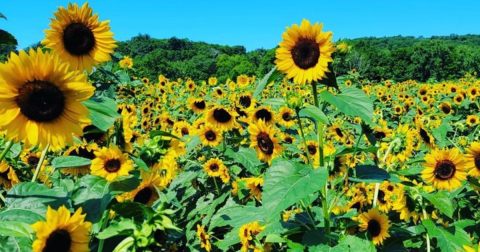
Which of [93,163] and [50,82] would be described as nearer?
[50,82]

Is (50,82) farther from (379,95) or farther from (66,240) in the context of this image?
(379,95)

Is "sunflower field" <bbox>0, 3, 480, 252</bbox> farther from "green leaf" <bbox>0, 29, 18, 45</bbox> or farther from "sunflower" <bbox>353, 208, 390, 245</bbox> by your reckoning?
"green leaf" <bbox>0, 29, 18, 45</bbox>

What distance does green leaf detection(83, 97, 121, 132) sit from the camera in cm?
112

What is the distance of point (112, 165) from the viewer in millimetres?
1592

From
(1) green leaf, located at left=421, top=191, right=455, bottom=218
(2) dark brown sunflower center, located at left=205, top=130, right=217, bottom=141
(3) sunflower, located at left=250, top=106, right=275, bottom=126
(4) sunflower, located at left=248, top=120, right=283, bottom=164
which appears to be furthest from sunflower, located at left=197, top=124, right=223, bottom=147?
(1) green leaf, located at left=421, top=191, right=455, bottom=218

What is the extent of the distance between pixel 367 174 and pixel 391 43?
8278cm

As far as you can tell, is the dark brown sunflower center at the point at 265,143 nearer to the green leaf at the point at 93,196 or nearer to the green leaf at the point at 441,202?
the green leaf at the point at 441,202

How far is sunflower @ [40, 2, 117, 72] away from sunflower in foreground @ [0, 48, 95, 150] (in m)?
0.54

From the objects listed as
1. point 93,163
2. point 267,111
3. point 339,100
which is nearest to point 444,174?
point 339,100

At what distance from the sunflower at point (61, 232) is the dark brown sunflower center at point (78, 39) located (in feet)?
2.69

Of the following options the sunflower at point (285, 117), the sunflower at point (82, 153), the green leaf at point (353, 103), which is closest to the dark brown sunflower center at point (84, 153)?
the sunflower at point (82, 153)

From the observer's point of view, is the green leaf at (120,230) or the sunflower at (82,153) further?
the sunflower at (82,153)

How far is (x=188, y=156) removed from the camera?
3.46 metres

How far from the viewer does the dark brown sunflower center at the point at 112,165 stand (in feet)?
5.19
